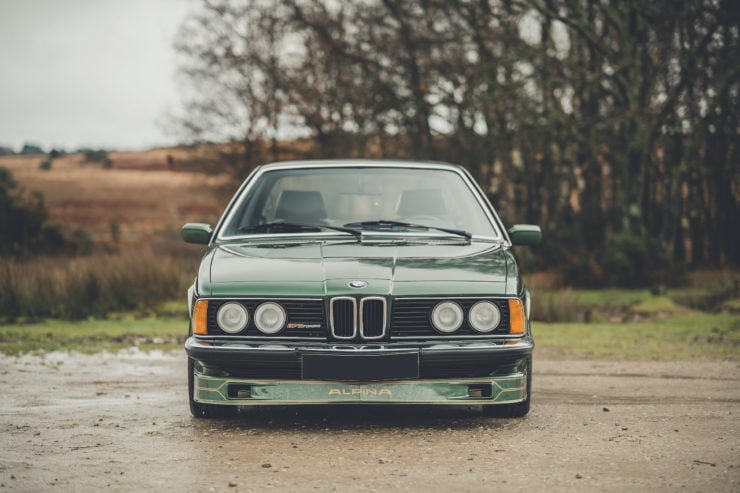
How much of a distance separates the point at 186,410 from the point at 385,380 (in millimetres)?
1768

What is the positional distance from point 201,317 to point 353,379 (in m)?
0.96

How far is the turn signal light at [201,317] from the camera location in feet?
20.4

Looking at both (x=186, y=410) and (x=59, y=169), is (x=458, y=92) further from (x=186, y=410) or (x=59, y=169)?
(x=59, y=169)

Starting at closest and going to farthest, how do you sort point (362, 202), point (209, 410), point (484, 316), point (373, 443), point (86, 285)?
1. point (373, 443)
2. point (484, 316)
3. point (209, 410)
4. point (362, 202)
5. point (86, 285)

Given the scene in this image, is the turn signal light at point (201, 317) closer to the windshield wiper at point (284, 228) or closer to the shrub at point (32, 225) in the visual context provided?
the windshield wiper at point (284, 228)

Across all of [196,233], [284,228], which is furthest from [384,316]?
[196,233]

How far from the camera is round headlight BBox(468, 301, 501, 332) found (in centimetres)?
619

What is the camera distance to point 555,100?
2388 cm

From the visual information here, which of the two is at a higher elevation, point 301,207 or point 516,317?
point 301,207

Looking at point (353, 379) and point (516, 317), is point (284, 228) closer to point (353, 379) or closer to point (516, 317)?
point (353, 379)

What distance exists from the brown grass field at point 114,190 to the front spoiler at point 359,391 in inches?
1911

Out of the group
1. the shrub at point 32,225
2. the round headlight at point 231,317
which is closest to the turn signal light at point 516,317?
the round headlight at point 231,317

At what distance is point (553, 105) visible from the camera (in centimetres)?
2398

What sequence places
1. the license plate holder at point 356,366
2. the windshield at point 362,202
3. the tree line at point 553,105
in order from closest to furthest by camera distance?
the license plate holder at point 356,366 → the windshield at point 362,202 → the tree line at point 553,105
